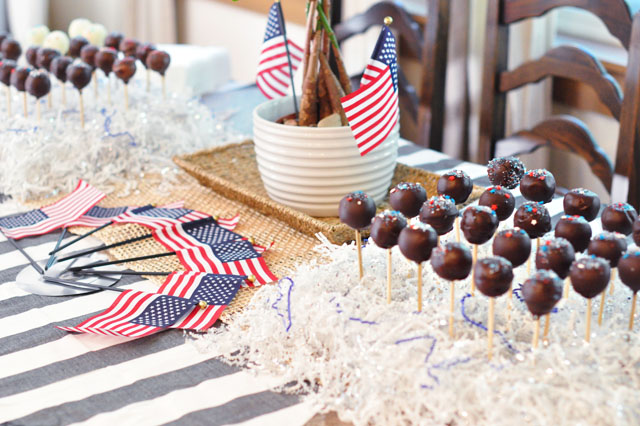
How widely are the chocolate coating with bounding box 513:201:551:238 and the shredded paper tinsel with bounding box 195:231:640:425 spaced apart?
0.08m

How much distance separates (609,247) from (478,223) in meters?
0.13

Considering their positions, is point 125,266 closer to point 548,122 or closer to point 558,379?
point 558,379

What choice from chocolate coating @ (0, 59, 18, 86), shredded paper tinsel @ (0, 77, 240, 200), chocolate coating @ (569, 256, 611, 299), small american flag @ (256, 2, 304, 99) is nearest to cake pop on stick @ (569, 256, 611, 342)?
chocolate coating @ (569, 256, 611, 299)

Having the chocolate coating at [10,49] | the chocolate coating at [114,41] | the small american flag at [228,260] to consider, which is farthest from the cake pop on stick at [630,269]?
the chocolate coating at [10,49]

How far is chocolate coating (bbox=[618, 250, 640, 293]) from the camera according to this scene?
0.69 meters

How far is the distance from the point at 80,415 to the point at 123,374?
0.08 meters

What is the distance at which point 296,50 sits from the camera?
134 cm

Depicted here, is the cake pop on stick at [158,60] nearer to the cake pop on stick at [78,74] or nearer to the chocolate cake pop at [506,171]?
the cake pop on stick at [78,74]

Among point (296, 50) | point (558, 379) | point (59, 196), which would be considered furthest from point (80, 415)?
point (296, 50)

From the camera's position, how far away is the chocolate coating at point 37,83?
132cm

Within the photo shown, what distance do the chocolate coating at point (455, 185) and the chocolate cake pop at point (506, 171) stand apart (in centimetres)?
5

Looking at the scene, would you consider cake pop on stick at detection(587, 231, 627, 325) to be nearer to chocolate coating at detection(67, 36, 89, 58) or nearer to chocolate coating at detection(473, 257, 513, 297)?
chocolate coating at detection(473, 257, 513, 297)

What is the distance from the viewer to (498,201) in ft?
2.76

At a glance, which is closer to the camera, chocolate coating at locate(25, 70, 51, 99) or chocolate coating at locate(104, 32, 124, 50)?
chocolate coating at locate(25, 70, 51, 99)
